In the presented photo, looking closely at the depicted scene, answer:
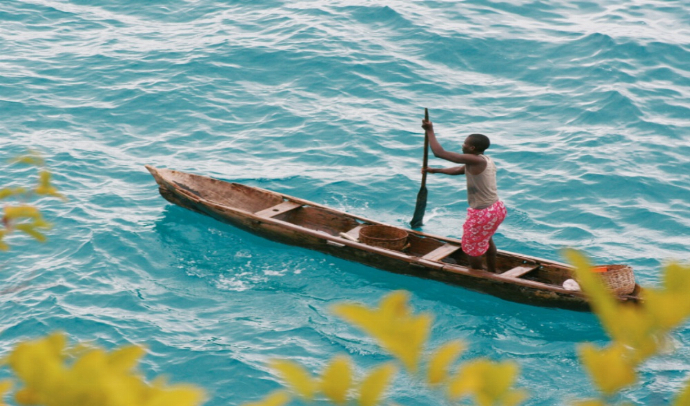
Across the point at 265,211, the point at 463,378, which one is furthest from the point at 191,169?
the point at 463,378

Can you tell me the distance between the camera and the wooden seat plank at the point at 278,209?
34.3ft

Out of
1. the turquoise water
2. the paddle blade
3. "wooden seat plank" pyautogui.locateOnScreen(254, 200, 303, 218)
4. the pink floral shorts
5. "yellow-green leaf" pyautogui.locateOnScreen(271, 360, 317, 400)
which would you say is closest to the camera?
"yellow-green leaf" pyautogui.locateOnScreen(271, 360, 317, 400)

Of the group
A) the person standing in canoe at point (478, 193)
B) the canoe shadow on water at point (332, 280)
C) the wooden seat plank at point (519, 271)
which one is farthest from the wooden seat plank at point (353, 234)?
the wooden seat plank at point (519, 271)

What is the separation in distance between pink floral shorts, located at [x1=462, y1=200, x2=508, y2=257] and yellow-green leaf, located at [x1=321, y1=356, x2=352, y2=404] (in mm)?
7567

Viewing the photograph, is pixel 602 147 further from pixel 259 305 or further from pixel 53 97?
pixel 53 97

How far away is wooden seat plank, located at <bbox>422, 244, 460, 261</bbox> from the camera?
9.34 m

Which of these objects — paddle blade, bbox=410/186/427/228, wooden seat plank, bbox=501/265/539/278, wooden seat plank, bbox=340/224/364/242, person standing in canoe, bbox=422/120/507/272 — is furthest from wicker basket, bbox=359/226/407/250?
wooden seat plank, bbox=501/265/539/278

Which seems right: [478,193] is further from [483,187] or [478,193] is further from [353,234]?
[353,234]

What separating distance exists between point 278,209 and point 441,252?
253cm

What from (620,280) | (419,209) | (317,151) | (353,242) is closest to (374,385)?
(620,280)

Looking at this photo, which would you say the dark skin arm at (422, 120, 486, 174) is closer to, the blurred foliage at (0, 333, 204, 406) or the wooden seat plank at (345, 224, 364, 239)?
the wooden seat plank at (345, 224, 364, 239)

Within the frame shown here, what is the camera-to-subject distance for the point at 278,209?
420 inches

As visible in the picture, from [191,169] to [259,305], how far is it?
14.1 ft

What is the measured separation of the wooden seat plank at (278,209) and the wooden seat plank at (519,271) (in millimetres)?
3270
